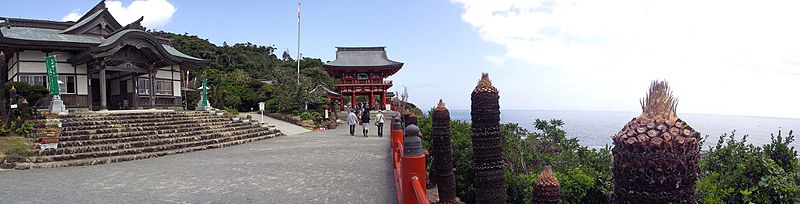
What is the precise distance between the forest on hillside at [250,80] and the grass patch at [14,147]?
1360 cm

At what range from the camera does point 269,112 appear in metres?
27.8

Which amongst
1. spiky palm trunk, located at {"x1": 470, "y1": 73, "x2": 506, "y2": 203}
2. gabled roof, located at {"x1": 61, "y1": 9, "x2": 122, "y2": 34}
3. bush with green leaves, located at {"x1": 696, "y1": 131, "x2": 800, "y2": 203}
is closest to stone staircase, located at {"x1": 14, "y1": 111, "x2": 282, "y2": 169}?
gabled roof, located at {"x1": 61, "y1": 9, "x2": 122, "y2": 34}

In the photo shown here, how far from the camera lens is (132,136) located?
509 inches

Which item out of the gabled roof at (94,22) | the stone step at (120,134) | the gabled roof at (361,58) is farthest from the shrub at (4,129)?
the gabled roof at (361,58)

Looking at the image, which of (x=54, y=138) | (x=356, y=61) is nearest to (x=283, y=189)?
(x=54, y=138)

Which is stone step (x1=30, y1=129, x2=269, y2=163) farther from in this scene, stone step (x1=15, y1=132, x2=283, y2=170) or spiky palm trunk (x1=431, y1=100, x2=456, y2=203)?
spiky palm trunk (x1=431, y1=100, x2=456, y2=203)

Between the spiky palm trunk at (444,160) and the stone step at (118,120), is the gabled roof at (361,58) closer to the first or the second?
the stone step at (118,120)

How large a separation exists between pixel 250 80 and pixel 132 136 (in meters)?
29.9

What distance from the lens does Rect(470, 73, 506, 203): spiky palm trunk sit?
505 centimetres

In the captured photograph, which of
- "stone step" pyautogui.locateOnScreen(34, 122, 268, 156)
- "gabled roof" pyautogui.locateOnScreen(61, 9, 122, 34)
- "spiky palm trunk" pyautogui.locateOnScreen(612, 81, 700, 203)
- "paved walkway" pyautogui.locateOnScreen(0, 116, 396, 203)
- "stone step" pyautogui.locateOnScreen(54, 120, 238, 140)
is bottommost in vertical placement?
"paved walkway" pyautogui.locateOnScreen(0, 116, 396, 203)

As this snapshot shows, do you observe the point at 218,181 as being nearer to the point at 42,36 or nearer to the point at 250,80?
the point at 42,36

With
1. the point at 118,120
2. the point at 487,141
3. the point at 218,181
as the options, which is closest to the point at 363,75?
the point at 118,120

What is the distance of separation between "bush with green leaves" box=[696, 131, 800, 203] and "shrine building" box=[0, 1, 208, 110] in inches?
764

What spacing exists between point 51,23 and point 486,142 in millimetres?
23017
